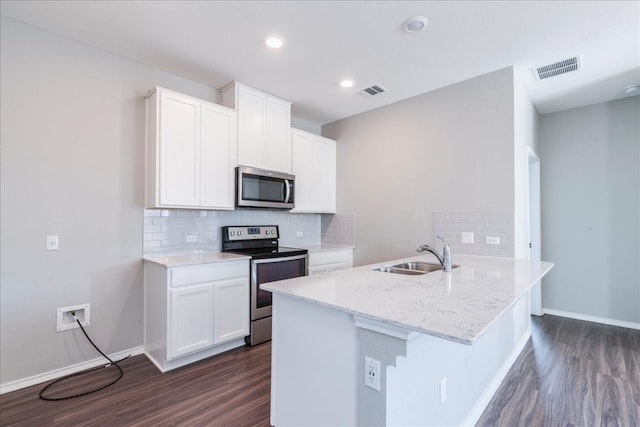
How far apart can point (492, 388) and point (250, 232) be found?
106 inches

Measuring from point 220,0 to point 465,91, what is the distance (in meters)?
2.42

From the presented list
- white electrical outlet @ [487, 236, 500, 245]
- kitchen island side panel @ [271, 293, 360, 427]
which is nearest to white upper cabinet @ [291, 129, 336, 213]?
white electrical outlet @ [487, 236, 500, 245]

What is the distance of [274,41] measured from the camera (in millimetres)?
2490

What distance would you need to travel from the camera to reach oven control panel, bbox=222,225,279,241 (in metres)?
3.43

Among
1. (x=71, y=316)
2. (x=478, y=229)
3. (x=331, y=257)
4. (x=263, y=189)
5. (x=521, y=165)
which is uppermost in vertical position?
(x=521, y=165)

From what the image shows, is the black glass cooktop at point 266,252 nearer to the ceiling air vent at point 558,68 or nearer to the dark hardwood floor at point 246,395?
the dark hardwood floor at point 246,395

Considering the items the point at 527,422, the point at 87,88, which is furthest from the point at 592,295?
the point at 87,88

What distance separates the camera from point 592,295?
3.87 meters

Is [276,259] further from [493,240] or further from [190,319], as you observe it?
[493,240]

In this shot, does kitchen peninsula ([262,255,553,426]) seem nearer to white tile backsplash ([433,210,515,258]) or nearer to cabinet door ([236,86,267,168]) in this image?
white tile backsplash ([433,210,515,258])

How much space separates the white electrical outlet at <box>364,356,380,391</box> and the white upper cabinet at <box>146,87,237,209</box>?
2237mm

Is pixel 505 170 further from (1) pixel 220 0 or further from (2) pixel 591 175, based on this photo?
(1) pixel 220 0

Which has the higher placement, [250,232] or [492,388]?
[250,232]

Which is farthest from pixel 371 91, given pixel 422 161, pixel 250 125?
pixel 250 125
